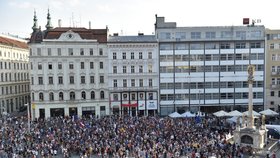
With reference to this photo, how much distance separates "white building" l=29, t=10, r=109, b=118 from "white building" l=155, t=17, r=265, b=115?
39.5ft

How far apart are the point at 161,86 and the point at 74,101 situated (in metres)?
16.9

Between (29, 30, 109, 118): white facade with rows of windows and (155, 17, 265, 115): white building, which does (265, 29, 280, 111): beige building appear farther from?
(29, 30, 109, 118): white facade with rows of windows

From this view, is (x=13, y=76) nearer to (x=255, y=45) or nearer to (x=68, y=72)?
(x=68, y=72)

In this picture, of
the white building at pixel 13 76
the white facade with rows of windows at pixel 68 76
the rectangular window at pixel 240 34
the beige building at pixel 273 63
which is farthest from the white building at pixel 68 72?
the beige building at pixel 273 63

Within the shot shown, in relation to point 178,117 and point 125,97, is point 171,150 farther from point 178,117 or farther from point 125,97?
point 125,97

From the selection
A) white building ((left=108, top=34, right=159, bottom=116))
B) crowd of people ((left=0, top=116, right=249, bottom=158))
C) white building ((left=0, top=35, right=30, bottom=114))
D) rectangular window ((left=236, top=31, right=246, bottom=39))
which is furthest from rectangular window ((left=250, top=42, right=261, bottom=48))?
white building ((left=0, top=35, right=30, bottom=114))

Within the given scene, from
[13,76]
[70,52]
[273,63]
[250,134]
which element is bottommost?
[250,134]

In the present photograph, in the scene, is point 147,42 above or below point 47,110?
above

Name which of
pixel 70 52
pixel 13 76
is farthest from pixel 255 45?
pixel 13 76

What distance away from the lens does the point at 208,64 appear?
197 ft

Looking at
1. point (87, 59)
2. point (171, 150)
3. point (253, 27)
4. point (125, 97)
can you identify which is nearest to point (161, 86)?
point (125, 97)

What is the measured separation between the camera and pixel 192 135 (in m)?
37.7

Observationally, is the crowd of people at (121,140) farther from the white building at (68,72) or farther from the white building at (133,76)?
the white building at (133,76)

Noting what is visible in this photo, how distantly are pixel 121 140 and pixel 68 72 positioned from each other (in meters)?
26.7
